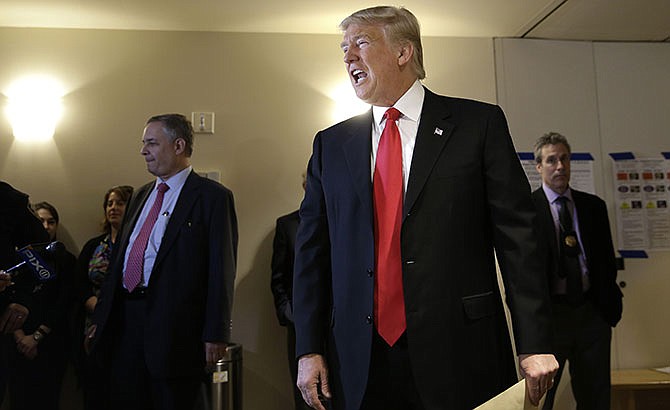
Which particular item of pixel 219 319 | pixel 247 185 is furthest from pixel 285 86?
pixel 219 319

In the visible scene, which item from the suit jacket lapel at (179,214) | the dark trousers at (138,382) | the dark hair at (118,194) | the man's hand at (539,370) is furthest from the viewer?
the dark hair at (118,194)

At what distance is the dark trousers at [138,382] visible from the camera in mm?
2438

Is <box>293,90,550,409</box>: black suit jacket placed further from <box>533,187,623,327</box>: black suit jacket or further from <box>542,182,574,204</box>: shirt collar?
<box>542,182,574,204</box>: shirt collar

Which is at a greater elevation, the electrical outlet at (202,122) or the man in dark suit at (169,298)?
the electrical outlet at (202,122)

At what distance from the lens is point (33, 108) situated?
390 centimetres

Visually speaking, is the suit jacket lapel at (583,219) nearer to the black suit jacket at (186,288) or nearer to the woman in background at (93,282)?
the black suit jacket at (186,288)

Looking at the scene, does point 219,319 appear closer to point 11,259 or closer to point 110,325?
point 110,325

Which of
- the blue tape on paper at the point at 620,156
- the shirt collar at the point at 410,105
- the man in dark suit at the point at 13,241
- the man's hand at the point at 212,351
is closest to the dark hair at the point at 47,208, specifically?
the man in dark suit at the point at 13,241

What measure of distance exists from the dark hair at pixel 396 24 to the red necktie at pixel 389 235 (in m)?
0.23

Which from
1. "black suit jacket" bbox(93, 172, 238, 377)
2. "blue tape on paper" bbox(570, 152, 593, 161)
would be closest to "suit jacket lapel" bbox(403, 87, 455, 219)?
"black suit jacket" bbox(93, 172, 238, 377)

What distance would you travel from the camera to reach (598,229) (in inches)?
132

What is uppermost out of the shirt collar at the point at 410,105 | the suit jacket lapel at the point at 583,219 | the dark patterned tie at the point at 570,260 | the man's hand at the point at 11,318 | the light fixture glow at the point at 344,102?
the light fixture glow at the point at 344,102

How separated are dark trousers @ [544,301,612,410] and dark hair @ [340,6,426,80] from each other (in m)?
2.01

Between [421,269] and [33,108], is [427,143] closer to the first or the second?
[421,269]
